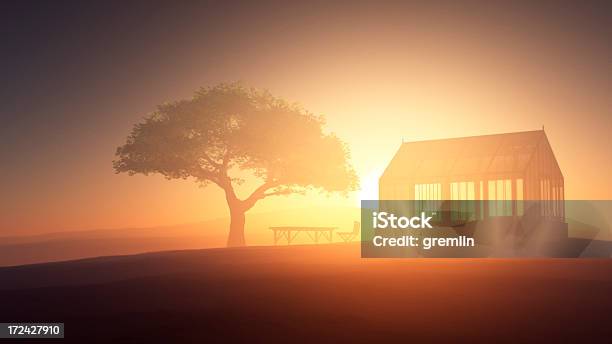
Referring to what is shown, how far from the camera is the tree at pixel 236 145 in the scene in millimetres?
29219

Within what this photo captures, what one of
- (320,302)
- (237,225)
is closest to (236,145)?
(237,225)

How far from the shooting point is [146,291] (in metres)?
10.2

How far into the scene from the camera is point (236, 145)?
29359mm

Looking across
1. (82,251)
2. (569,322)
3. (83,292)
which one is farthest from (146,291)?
(82,251)

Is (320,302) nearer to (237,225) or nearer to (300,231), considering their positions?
(300,231)

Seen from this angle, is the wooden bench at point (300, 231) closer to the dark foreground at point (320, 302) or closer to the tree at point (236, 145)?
the tree at point (236, 145)

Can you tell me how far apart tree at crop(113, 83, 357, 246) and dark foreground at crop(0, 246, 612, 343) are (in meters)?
15.1

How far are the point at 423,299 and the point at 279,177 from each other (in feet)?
71.0

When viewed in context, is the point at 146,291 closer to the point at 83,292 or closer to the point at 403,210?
the point at 83,292

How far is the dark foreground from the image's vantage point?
6902 mm

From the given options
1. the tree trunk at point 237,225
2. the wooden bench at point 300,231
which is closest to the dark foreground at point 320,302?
the wooden bench at point 300,231

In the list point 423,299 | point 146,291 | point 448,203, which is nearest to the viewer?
point 423,299

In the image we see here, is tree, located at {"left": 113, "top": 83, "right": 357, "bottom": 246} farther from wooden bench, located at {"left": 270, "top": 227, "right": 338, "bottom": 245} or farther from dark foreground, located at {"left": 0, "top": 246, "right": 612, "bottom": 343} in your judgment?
dark foreground, located at {"left": 0, "top": 246, "right": 612, "bottom": 343}

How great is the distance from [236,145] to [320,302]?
21.1m
